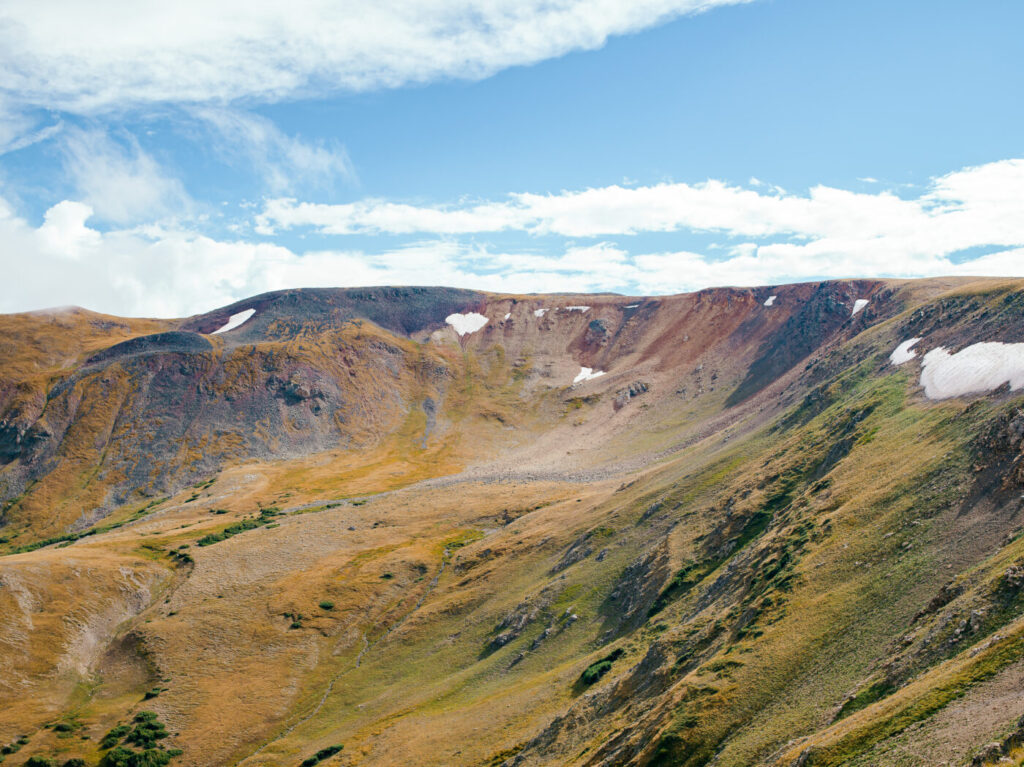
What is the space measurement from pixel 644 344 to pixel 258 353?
376 ft

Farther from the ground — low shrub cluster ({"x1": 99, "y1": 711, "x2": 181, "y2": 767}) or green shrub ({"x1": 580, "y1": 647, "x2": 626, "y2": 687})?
green shrub ({"x1": 580, "y1": 647, "x2": 626, "y2": 687})

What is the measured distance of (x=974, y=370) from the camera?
51500 mm

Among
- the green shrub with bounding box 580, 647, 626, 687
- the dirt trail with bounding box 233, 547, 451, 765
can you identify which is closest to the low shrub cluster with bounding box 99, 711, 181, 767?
the dirt trail with bounding box 233, 547, 451, 765

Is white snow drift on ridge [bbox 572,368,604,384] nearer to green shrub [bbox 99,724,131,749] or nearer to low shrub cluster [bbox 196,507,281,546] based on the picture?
low shrub cluster [bbox 196,507,281,546]

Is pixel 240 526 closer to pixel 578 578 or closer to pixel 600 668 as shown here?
pixel 578 578

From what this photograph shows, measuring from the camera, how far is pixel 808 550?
A: 3941 cm

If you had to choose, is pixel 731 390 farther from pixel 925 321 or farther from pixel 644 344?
pixel 925 321

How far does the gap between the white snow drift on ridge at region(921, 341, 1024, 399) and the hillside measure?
0.30 meters

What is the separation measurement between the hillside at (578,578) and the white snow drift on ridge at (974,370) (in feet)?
1.00

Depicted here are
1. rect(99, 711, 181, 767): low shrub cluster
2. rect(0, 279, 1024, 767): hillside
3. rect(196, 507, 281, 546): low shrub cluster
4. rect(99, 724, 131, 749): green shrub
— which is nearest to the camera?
rect(0, 279, 1024, 767): hillside

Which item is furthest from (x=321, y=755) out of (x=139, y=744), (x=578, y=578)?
(x=578, y=578)

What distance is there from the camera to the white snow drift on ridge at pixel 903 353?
2783 inches

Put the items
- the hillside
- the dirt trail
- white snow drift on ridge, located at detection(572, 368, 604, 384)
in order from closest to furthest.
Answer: the hillside, the dirt trail, white snow drift on ridge, located at detection(572, 368, 604, 384)

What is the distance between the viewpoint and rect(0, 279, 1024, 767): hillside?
29188 mm
